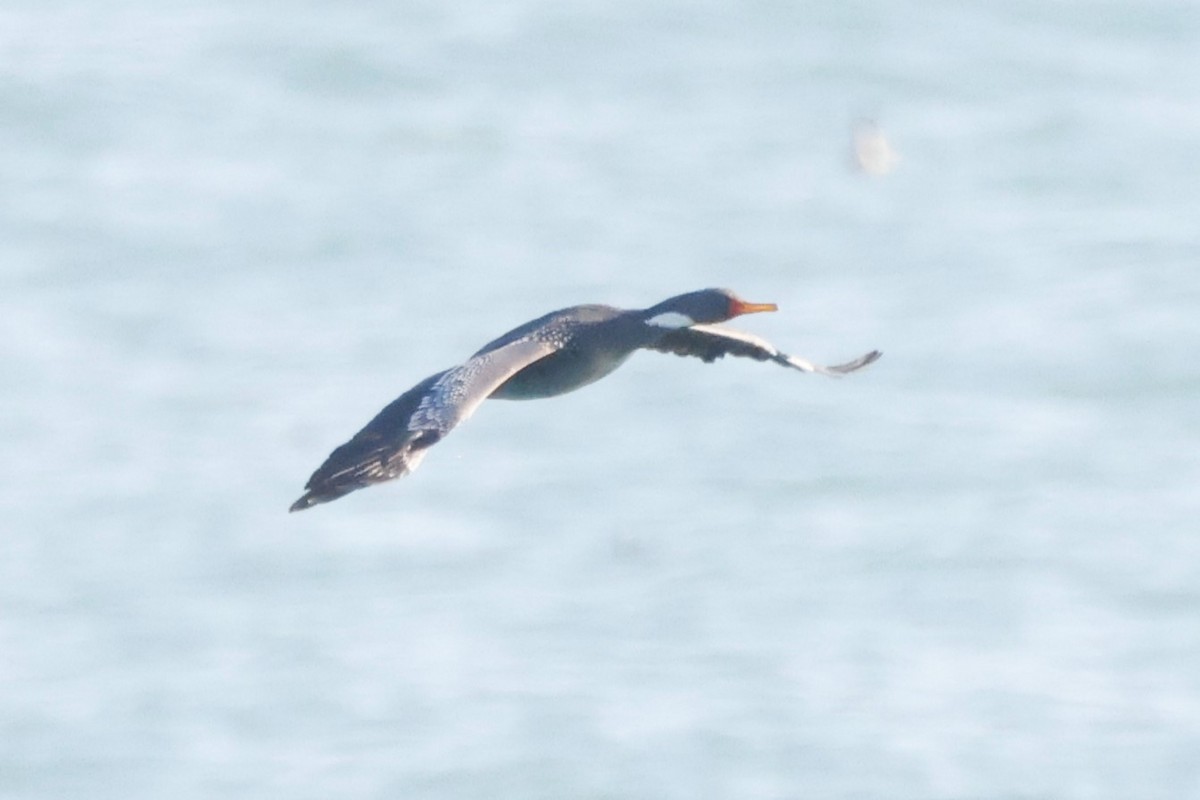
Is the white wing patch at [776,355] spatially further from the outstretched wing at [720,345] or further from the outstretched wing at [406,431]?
the outstretched wing at [406,431]

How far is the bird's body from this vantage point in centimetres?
711

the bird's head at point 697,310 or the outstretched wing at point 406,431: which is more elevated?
the bird's head at point 697,310

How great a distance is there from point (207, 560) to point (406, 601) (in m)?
1.59

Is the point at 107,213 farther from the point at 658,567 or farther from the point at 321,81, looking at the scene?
the point at 658,567

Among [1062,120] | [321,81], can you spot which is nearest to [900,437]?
[1062,120]

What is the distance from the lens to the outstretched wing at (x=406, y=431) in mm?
7023

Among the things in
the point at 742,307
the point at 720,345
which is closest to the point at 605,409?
the point at 720,345

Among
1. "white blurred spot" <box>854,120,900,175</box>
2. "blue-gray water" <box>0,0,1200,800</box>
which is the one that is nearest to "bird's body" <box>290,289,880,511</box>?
"blue-gray water" <box>0,0,1200,800</box>

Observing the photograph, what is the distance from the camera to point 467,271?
2181 cm

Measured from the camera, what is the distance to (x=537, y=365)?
28.0ft

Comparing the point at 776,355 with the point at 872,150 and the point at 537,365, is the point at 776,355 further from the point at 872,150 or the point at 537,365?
the point at 872,150

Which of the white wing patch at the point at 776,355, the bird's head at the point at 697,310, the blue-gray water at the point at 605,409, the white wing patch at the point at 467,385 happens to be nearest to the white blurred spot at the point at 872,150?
the blue-gray water at the point at 605,409

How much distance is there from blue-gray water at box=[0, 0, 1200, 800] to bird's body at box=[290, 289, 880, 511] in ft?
21.0

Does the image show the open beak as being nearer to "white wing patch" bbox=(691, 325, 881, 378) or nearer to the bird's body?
the bird's body
